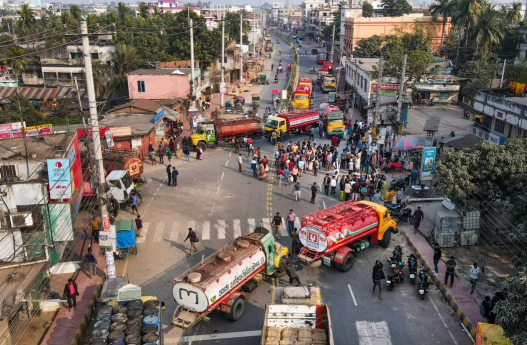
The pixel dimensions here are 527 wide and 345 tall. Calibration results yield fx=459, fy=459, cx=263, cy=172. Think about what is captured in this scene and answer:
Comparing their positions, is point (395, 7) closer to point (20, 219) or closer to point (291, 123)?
point (291, 123)

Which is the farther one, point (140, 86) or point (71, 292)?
point (140, 86)

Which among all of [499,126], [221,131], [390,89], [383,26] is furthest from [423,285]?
[383,26]

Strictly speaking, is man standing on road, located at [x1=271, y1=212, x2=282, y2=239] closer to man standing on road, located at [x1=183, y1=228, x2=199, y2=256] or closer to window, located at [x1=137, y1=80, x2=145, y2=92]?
man standing on road, located at [x1=183, y1=228, x2=199, y2=256]

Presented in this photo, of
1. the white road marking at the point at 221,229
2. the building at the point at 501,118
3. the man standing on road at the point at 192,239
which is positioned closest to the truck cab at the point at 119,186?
the white road marking at the point at 221,229

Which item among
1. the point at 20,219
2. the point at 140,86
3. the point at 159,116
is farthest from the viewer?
the point at 140,86

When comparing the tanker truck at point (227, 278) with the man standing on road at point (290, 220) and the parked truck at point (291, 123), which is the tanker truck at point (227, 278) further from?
the parked truck at point (291, 123)

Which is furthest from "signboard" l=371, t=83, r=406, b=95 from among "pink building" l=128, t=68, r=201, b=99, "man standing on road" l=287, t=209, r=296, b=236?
"man standing on road" l=287, t=209, r=296, b=236

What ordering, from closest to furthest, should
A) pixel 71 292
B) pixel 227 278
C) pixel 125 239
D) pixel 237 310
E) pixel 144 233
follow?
1. pixel 227 278
2. pixel 237 310
3. pixel 71 292
4. pixel 125 239
5. pixel 144 233

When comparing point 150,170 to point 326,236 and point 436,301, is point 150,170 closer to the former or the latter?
point 326,236
